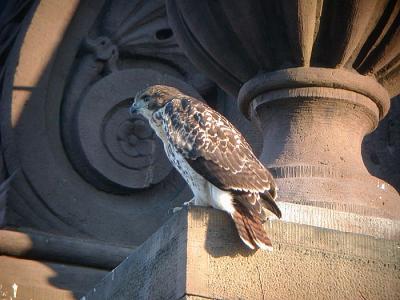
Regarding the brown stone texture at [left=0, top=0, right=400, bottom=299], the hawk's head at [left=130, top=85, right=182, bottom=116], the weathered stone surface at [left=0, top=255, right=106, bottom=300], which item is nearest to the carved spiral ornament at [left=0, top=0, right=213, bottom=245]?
the brown stone texture at [left=0, top=0, right=400, bottom=299]

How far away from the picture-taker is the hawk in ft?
20.4

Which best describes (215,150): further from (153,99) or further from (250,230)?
(153,99)

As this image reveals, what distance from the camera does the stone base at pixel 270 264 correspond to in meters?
6.08

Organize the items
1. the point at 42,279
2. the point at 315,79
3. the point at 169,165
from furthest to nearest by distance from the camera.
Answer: the point at 169,165
the point at 42,279
the point at 315,79

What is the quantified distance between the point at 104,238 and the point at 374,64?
2.35 meters

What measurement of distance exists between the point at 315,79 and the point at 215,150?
0.81 metres

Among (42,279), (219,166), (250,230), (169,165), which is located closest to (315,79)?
(219,166)

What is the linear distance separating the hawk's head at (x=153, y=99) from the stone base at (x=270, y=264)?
880mm

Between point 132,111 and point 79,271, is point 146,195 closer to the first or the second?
point 79,271

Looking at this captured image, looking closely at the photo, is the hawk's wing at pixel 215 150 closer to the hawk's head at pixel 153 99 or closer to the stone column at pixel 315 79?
the hawk's head at pixel 153 99

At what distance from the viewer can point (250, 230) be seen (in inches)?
242

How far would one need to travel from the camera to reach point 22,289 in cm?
812

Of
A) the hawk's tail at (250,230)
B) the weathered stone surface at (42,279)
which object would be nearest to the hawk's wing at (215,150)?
the hawk's tail at (250,230)

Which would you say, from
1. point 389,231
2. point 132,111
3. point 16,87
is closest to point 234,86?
point 132,111
